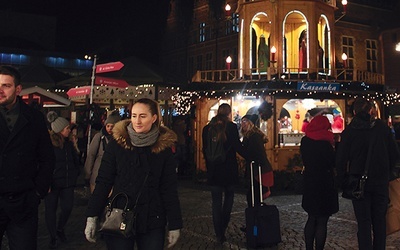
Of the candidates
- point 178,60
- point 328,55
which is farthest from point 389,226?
point 178,60

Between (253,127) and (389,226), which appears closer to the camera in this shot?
(389,226)

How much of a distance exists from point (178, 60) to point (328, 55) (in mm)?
21552

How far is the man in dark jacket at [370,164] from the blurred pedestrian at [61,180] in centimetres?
377

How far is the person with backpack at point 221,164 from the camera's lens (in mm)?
5664

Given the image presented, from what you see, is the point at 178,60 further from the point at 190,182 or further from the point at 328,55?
the point at 190,182

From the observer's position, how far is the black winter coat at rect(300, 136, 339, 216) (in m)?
4.55

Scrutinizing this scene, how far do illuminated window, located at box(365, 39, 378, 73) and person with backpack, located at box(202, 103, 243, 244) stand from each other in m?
21.7

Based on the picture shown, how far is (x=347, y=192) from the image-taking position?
436 centimetres

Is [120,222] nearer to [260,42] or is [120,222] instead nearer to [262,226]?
[262,226]

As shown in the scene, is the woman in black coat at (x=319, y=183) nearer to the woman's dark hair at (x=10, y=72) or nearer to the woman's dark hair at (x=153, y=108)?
the woman's dark hair at (x=153, y=108)

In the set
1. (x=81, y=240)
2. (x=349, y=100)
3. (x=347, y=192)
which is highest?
(x=349, y=100)

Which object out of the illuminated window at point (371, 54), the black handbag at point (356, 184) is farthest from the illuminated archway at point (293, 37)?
the black handbag at point (356, 184)

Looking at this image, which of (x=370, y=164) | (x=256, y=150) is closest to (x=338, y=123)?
(x=256, y=150)

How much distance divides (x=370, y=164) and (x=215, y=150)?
7.05 feet
